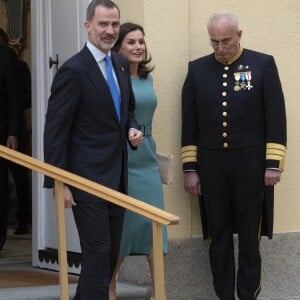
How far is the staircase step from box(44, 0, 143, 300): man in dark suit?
80 cm

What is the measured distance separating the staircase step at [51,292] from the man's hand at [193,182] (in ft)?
2.20

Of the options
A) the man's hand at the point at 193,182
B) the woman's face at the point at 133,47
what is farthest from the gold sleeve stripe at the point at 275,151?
the woman's face at the point at 133,47

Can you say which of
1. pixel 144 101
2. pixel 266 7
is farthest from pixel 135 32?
pixel 266 7

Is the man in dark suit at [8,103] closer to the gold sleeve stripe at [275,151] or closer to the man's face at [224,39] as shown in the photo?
the man's face at [224,39]

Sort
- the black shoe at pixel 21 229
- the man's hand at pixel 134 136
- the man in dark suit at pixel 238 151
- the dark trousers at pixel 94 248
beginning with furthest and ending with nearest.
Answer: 1. the black shoe at pixel 21 229
2. the man in dark suit at pixel 238 151
3. the man's hand at pixel 134 136
4. the dark trousers at pixel 94 248

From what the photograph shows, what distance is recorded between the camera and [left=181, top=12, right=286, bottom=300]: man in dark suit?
628 cm

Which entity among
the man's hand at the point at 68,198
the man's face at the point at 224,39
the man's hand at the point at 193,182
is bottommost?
the man's hand at the point at 68,198

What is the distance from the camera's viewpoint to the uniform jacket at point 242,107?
247 inches

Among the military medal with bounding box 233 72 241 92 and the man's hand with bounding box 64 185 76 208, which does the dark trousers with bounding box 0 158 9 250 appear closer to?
the military medal with bounding box 233 72 241 92

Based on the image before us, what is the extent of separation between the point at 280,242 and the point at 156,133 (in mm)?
1145

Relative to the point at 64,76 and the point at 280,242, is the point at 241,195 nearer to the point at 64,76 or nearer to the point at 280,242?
the point at 280,242

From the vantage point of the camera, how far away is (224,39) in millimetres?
6211

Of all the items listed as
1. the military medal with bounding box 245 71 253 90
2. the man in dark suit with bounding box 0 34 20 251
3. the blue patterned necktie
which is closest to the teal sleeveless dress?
the military medal with bounding box 245 71 253 90

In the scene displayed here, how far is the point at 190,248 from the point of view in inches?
262
